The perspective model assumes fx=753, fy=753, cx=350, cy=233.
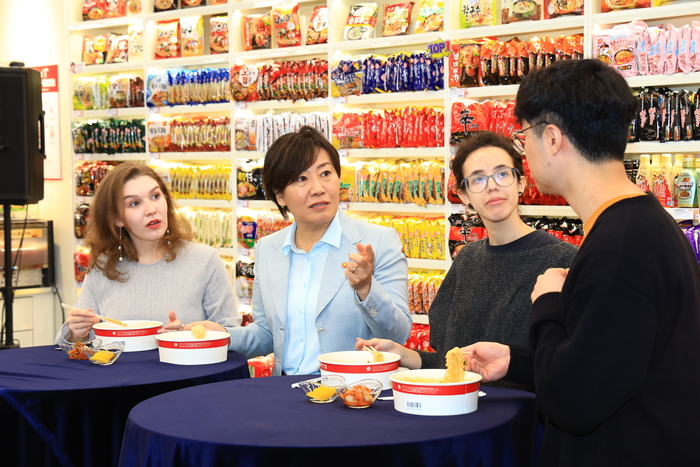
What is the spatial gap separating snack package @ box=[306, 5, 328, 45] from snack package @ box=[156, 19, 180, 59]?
1199mm

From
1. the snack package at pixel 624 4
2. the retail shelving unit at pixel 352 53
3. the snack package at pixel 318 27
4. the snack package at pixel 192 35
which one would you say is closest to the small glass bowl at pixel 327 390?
the retail shelving unit at pixel 352 53

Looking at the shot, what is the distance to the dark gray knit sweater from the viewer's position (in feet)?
7.68

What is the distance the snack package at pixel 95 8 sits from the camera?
5.94 meters

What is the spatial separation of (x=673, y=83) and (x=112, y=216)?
2697 millimetres

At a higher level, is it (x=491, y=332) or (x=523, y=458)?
(x=491, y=332)

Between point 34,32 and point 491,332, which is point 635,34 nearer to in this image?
point 491,332

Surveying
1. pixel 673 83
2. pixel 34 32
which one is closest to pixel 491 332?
pixel 673 83

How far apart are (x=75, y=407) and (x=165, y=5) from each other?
418 centimetres

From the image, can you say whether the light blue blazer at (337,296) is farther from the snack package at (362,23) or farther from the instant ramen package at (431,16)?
the snack package at (362,23)

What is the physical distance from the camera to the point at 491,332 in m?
2.36

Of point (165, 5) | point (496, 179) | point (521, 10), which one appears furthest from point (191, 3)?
point (496, 179)

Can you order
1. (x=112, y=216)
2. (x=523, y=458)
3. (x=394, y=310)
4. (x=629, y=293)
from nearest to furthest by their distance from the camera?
(x=629, y=293), (x=523, y=458), (x=394, y=310), (x=112, y=216)

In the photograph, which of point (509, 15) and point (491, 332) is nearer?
point (491, 332)

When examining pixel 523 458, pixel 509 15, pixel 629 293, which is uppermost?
pixel 509 15
